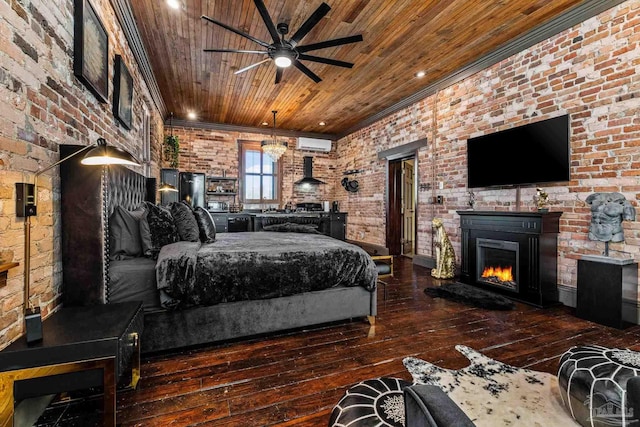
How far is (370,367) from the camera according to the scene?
202 centimetres

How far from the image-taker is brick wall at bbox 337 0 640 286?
283cm

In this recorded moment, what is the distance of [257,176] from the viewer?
7.96m

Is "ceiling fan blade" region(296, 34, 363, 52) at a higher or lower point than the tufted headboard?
higher

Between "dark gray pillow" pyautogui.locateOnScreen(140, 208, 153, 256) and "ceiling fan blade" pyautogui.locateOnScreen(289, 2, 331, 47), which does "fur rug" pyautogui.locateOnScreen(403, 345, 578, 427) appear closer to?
"dark gray pillow" pyautogui.locateOnScreen(140, 208, 153, 256)

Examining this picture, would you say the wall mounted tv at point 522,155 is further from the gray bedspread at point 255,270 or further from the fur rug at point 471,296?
the gray bedspread at point 255,270

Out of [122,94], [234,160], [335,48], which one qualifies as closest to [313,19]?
[335,48]

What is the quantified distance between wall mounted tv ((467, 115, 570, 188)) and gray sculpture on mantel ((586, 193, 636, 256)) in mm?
468

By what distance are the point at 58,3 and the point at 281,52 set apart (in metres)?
1.92

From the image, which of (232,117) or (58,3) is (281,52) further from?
(232,117)

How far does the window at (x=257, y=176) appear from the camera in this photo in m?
7.82

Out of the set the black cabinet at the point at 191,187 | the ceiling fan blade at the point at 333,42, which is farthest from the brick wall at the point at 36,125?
the black cabinet at the point at 191,187

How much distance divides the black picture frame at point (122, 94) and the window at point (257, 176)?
14.0 ft

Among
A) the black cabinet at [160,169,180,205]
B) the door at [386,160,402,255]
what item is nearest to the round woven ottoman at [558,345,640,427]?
the door at [386,160,402,255]

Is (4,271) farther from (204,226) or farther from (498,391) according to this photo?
(498,391)
